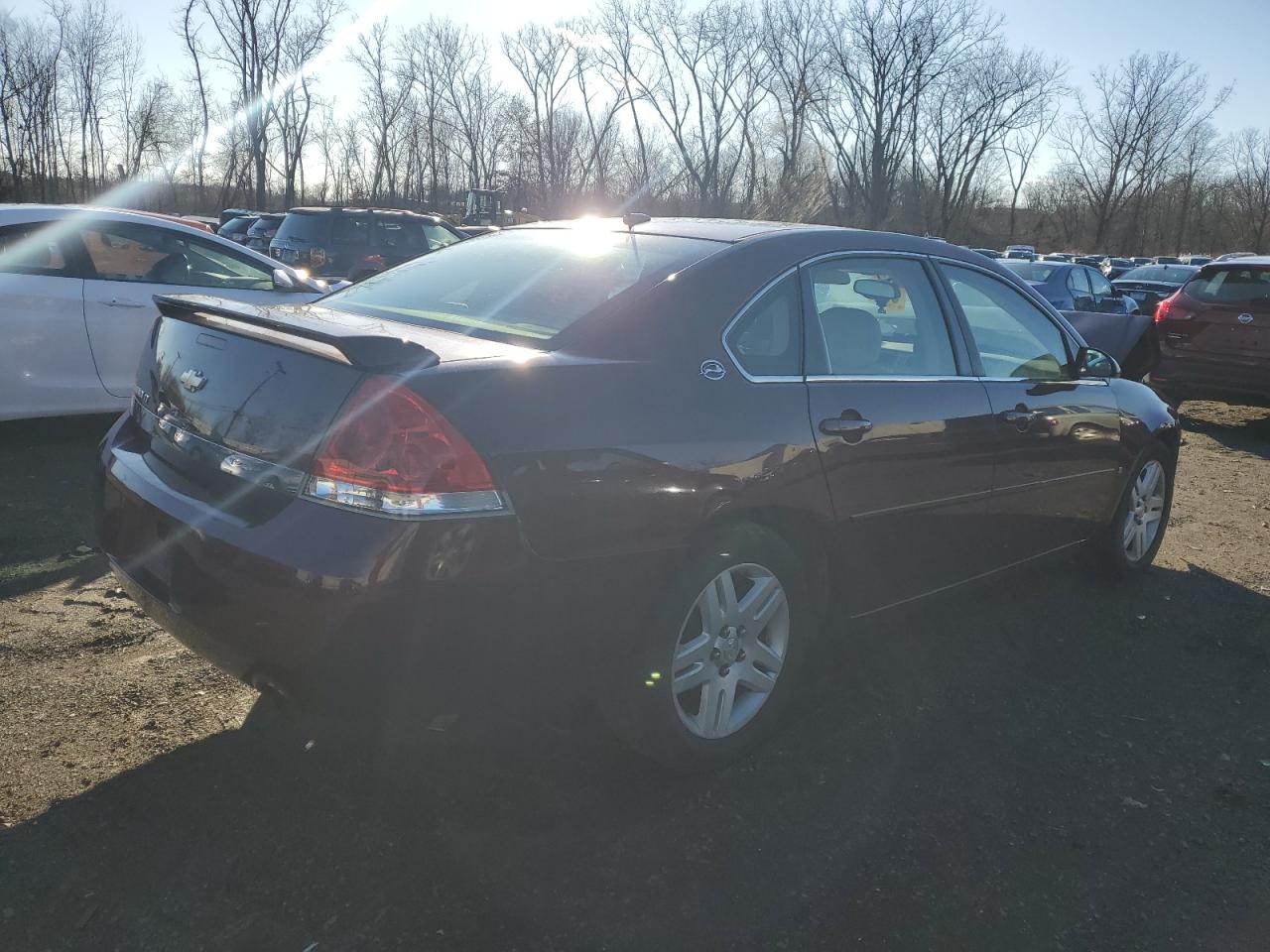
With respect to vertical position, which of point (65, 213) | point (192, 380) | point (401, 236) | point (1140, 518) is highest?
point (65, 213)

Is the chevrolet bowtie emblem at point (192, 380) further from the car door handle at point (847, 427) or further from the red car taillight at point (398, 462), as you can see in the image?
the car door handle at point (847, 427)

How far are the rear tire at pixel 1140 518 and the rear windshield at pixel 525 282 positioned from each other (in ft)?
9.02

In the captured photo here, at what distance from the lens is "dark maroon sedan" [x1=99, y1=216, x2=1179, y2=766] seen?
2.30 meters

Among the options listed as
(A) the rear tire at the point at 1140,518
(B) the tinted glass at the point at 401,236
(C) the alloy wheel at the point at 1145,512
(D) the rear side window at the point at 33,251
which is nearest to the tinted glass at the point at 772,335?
(A) the rear tire at the point at 1140,518

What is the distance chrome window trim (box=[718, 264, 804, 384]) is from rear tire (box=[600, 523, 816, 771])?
1.41ft

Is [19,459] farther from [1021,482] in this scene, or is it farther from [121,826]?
[1021,482]

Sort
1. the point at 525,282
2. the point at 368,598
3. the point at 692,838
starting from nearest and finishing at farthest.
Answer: the point at 368,598 → the point at 692,838 → the point at 525,282

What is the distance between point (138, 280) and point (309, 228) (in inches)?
393

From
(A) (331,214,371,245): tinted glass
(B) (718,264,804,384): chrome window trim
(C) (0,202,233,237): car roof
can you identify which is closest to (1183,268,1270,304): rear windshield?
(B) (718,264,804,384): chrome window trim

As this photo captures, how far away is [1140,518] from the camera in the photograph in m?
5.02

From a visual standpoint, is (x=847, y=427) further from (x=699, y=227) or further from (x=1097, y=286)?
(x=1097, y=286)

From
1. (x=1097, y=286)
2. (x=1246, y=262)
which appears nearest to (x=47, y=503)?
(x=1246, y=262)

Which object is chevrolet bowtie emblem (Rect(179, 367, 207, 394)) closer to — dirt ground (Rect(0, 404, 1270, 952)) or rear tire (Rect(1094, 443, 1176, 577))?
dirt ground (Rect(0, 404, 1270, 952))

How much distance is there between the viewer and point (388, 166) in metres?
65.6
